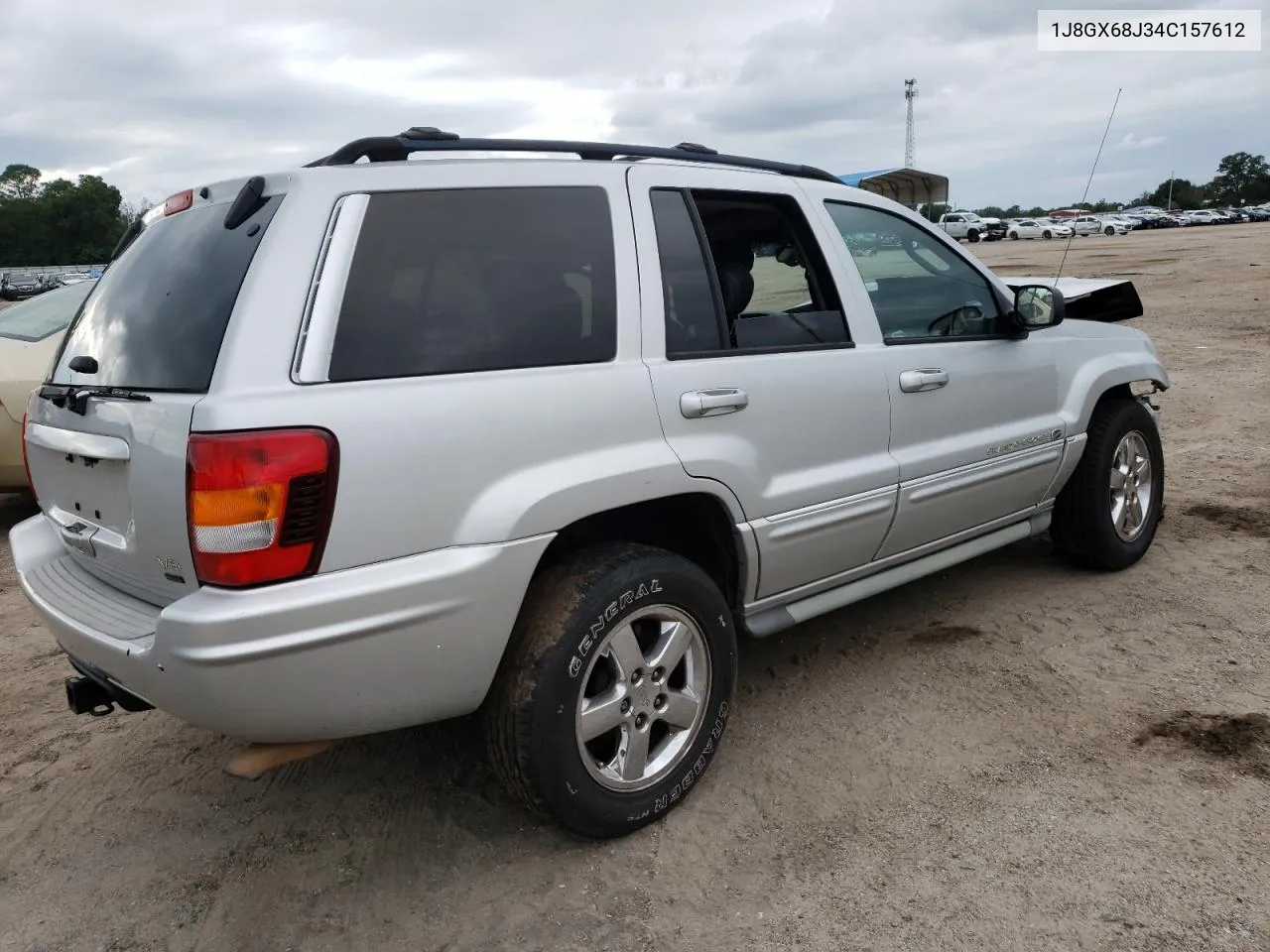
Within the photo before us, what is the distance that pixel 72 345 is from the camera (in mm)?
2965

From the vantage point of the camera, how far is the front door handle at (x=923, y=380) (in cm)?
341

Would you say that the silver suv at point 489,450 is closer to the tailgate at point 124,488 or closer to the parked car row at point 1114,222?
the tailgate at point 124,488

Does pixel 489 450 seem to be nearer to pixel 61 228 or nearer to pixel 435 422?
pixel 435 422

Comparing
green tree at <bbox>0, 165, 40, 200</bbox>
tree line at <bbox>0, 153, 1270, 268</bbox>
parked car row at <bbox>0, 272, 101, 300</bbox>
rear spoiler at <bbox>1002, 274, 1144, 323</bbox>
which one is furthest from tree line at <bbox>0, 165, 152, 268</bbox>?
rear spoiler at <bbox>1002, 274, 1144, 323</bbox>

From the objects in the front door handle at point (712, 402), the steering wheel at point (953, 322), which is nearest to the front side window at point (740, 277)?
the front door handle at point (712, 402)

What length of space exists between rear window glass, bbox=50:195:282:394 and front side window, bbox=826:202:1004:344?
2017 mm

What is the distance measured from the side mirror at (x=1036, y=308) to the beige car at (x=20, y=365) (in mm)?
4864

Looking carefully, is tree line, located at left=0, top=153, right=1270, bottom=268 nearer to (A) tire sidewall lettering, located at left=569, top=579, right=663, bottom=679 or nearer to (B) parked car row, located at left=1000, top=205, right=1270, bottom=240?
(B) parked car row, located at left=1000, top=205, right=1270, bottom=240

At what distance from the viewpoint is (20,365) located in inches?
231

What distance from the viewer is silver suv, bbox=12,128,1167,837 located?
2.16 m

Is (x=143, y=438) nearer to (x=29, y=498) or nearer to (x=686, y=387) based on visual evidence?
(x=686, y=387)

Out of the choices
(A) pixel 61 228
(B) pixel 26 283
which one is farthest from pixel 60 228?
(B) pixel 26 283

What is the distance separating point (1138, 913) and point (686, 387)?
171 cm

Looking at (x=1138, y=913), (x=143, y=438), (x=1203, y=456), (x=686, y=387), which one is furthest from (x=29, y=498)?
(x=1203, y=456)
